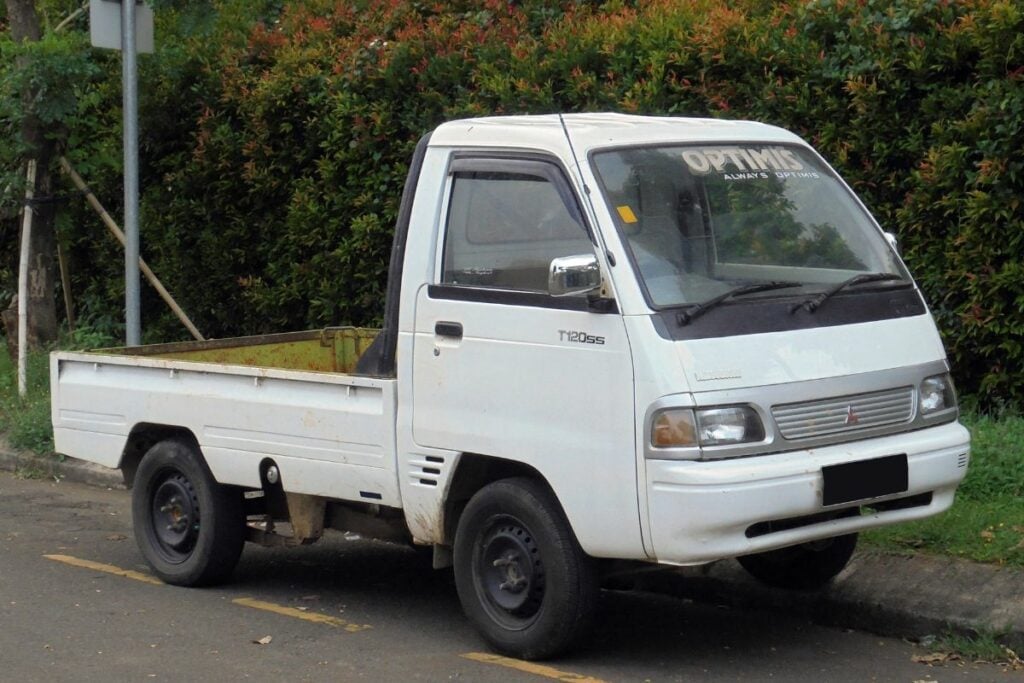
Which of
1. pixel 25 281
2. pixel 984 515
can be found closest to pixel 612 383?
pixel 984 515

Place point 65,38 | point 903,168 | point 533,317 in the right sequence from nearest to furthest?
point 533,317
point 903,168
point 65,38

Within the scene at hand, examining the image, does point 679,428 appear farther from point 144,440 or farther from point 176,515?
point 144,440

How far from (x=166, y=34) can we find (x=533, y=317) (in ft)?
26.3

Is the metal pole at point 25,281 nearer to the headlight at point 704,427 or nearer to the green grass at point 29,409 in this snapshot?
the green grass at point 29,409

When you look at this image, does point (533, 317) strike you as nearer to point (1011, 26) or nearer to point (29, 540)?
point (1011, 26)

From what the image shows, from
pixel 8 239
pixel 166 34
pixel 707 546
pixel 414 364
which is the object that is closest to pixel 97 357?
pixel 414 364

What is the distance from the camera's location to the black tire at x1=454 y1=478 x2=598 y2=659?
5.95 m

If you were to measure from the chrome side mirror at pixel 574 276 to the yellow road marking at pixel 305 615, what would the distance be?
6.57 ft

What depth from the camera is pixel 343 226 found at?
11562 mm

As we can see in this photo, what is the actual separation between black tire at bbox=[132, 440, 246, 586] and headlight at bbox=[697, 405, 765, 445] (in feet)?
9.47

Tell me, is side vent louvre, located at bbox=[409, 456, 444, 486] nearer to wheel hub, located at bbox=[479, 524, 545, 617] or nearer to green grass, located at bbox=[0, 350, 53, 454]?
wheel hub, located at bbox=[479, 524, 545, 617]

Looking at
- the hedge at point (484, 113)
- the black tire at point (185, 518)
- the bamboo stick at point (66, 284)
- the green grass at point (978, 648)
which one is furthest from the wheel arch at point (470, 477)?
the bamboo stick at point (66, 284)

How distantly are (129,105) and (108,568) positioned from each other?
13.7ft

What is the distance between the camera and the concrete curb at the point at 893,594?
6402mm
